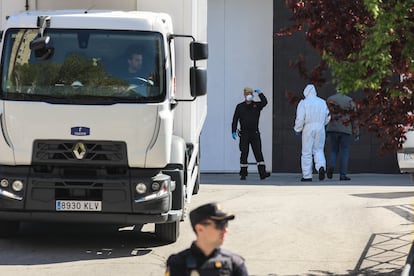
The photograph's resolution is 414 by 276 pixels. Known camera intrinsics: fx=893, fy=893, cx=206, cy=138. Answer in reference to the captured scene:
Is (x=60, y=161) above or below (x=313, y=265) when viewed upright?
above

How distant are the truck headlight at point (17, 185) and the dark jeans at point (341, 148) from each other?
9750mm

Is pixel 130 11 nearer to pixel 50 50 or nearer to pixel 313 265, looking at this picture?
pixel 50 50

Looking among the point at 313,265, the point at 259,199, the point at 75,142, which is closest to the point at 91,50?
the point at 75,142

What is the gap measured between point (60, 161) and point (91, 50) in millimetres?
1359

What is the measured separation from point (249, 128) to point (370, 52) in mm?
12032

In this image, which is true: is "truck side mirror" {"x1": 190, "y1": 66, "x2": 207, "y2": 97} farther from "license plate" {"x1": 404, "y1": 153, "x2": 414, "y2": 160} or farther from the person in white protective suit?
the person in white protective suit

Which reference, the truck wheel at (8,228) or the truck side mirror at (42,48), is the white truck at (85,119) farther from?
the truck wheel at (8,228)

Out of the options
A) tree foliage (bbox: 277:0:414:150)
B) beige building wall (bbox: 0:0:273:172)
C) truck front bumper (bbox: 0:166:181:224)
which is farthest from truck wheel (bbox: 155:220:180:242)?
beige building wall (bbox: 0:0:273:172)

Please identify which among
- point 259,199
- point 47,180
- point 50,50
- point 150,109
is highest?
point 50,50

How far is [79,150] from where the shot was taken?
33.8 ft

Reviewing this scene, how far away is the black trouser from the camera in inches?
758

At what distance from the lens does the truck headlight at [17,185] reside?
1029 cm

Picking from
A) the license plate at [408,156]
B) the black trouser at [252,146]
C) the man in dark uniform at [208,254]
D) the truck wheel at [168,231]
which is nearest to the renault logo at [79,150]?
the truck wheel at [168,231]

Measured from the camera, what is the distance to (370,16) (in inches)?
300
